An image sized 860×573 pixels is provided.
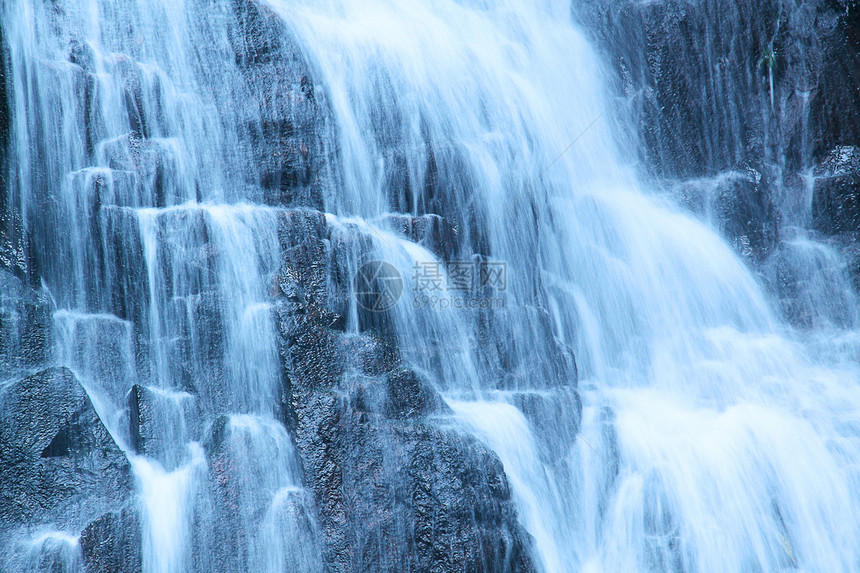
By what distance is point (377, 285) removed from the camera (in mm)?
7223

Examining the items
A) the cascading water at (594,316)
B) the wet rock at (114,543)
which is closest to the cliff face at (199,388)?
the wet rock at (114,543)

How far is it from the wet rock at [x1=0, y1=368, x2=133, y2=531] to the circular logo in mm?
2746

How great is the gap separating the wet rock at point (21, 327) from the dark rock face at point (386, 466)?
89.6 inches

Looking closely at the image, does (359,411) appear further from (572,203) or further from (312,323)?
(572,203)

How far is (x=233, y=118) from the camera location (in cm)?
789

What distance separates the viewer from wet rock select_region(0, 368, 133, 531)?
18.4ft

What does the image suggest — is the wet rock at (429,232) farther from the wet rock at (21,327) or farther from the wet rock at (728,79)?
the wet rock at (728,79)

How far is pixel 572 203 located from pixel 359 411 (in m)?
5.16

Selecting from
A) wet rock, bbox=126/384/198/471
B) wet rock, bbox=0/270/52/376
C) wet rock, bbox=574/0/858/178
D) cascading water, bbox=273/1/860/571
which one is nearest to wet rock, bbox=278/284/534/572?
cascading water, bbox=273/1/860/571

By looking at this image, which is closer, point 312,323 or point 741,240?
point 312,323

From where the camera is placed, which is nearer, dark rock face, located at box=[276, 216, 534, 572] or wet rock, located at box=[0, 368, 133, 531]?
wet rock, located at box=[0, 368, 133, 531]

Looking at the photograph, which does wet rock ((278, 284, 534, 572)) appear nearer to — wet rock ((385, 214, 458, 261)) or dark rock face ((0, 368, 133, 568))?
dark rock face ((0, 368, 133, 568))

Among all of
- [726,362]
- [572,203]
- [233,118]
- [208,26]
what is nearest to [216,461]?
[233,118]

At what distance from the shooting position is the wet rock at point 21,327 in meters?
6.13
